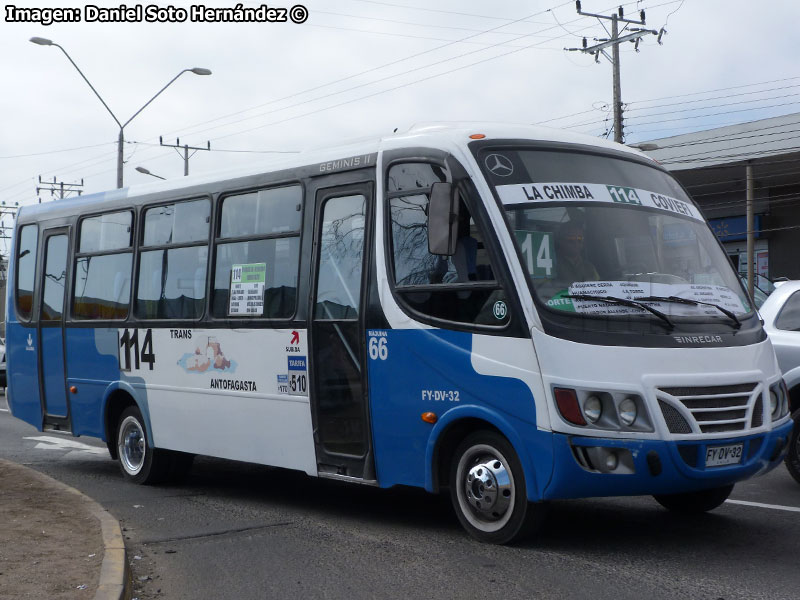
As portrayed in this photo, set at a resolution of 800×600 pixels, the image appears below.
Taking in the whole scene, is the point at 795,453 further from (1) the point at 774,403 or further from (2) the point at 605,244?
(2) the point at 605,244

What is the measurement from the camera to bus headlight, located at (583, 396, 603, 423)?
21.6 feet

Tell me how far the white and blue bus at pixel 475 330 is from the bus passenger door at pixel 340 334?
0.06 feet

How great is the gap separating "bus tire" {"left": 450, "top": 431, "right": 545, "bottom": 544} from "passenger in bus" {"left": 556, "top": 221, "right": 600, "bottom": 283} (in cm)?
111

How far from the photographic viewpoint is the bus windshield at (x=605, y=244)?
696cm

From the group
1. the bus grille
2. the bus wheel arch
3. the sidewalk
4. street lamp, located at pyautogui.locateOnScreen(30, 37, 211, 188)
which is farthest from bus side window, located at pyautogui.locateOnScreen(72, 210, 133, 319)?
street lamp, located at pyautogui.locateOnScreen(30, 37, 211, 188)

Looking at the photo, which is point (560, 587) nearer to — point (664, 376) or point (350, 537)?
point (664, 376)

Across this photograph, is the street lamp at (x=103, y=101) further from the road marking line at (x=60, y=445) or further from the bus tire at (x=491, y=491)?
the bus tire at (x=491, y=491)

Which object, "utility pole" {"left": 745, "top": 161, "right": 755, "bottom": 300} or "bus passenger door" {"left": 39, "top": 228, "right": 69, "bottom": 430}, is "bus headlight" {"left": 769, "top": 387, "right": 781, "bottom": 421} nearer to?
"bus passenger door" {"left": 39, "top": 228, "right": 69, "bottom": 430}

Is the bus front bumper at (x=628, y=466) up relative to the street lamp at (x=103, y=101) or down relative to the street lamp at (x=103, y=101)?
down

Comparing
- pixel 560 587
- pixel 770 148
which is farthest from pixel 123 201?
pixel 770 148

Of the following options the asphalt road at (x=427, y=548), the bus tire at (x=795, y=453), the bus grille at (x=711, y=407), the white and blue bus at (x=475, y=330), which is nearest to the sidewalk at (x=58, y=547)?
the asphalt road at (x=427, y=548)

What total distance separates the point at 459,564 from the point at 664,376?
1.65 m

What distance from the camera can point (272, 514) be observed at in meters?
8.80

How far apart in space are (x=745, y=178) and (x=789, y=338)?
2517 centimetres
